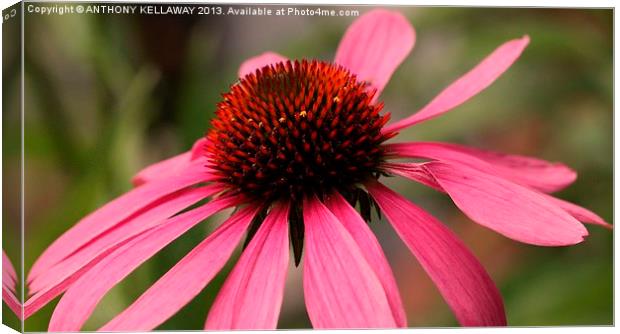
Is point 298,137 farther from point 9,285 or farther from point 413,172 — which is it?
point 9,285

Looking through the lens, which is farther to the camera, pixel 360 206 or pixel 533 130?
pixel 533 130

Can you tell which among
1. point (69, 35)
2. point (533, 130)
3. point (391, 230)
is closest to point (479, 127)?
point (533, 130)

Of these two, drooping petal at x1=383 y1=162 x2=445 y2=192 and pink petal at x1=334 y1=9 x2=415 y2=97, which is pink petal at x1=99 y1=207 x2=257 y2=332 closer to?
drooping petal at x1=383 y1=162 x2=445 y2=192

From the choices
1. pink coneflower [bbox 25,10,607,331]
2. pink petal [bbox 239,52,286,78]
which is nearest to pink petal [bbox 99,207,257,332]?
pink coneflower [bbox 25,10,607,331]

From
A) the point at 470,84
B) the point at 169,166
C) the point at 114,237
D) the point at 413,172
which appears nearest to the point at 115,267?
the point at 114,237

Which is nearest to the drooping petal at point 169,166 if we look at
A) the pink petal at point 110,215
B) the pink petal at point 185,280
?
the pink petal at point 110,215

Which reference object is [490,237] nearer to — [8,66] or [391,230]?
[391,230]
